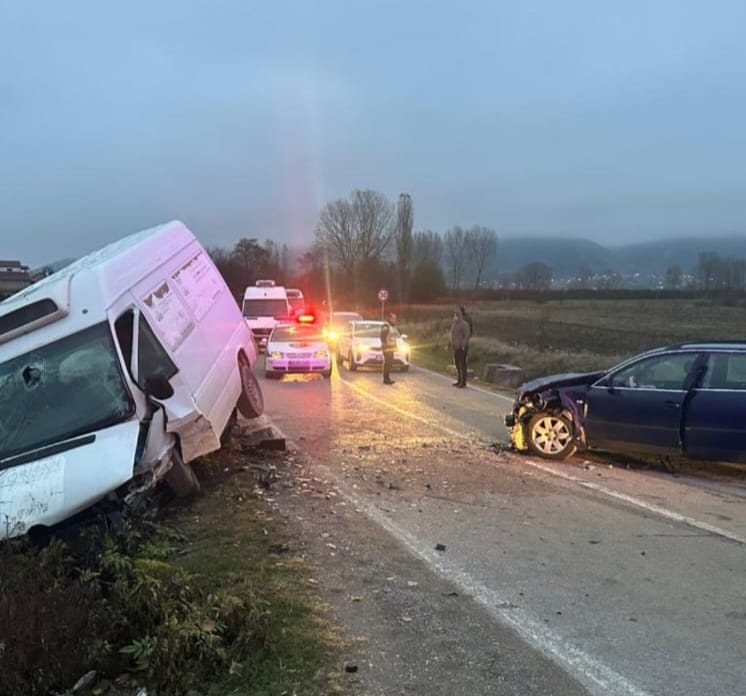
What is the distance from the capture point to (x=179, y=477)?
7.01m

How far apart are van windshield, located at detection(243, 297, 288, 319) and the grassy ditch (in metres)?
23.4

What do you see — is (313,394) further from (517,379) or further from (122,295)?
(122,295)

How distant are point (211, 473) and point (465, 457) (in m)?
3.41

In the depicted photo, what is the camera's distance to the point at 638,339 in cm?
3297

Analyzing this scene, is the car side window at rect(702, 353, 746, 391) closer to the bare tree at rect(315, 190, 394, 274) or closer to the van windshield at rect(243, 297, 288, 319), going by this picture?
the van windshield at rect(243, 297, 288, 319)

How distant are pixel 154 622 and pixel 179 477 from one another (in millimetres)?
2587

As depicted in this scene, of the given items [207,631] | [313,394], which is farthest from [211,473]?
[313,394]

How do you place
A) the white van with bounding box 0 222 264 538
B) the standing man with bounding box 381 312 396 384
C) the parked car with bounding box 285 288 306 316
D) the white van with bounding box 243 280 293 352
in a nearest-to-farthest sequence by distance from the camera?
the white van with bounding box 0 222 264 538 < the standing man with bounding box 381 312 396 384 < the white van with bounding box 243 280 293 352 < the parked car with bounding box 285 288 306 316

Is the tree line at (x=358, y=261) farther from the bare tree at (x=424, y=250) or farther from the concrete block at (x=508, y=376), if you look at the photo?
the concrete block at (x=508, y=376)

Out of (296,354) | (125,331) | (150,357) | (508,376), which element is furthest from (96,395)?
(508,376)

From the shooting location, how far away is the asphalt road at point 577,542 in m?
4.50

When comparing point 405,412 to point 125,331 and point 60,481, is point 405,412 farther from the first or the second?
point 60,481

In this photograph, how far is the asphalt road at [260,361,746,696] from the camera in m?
4.50

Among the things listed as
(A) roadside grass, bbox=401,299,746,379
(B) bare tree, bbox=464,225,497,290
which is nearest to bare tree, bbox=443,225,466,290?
(B) bare tree, bbox=464,225,497,290
